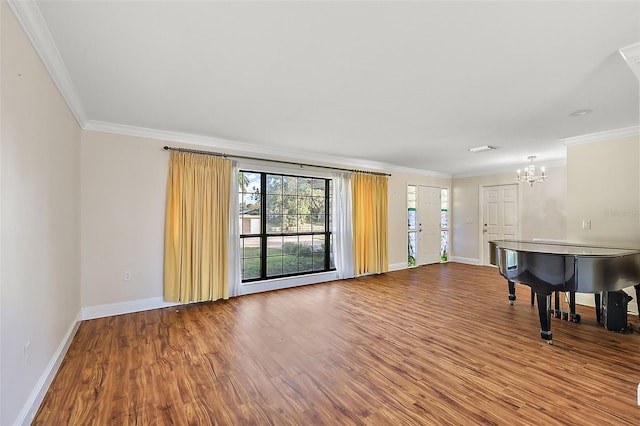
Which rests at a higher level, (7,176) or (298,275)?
(7,176)

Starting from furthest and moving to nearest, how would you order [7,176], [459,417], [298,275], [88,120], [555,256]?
[298,275] → [88,120] → [555,256] → [459,417] → [7,176]

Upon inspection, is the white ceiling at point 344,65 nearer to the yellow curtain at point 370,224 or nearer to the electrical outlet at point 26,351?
the electrical outlet at point 26,351

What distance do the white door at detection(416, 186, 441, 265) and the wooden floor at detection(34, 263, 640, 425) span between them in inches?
136

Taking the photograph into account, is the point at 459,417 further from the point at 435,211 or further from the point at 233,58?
the point at 435,211

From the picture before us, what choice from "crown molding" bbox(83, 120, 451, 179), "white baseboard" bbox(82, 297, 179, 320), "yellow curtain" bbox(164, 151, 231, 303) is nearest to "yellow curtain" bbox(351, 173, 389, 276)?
"crown molding" bbox(83, 120, 451, 179)

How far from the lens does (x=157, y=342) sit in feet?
9.68

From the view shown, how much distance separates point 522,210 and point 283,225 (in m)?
5.52

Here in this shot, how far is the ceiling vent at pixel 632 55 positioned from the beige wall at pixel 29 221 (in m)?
3.78

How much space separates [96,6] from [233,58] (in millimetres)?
809

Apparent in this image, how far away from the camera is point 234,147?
15.1ft

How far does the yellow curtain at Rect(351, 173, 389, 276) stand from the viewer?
6004 millimetres

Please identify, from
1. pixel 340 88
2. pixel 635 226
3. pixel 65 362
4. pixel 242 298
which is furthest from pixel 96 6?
pixel 635 226

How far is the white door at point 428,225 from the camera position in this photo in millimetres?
7441

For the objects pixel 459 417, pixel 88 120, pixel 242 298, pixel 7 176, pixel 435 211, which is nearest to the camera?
pixel 7 176
